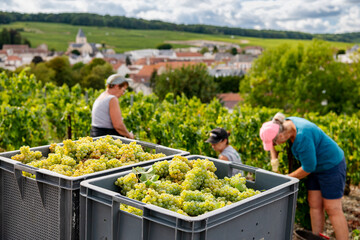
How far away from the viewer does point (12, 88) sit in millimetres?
10062

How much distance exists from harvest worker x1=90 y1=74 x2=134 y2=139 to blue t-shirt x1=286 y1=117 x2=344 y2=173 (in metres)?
2.09

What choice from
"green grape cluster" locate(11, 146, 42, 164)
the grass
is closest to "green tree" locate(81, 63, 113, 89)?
the grass

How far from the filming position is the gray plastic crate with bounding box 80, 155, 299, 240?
1930mm

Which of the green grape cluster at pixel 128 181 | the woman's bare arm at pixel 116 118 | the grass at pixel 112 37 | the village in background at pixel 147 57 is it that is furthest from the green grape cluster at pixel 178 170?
the grass at pixel 112 37

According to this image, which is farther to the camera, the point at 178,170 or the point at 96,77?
the point at 96,77

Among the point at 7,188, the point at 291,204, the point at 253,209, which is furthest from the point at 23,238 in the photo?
the point at 291,204

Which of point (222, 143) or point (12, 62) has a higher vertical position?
point (222, 143)

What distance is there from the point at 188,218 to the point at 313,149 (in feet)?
9.35

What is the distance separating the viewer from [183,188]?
2432 mm

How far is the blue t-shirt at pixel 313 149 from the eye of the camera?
14.0ft

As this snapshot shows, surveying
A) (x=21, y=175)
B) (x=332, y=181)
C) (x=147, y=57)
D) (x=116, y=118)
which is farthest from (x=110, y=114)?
(x=147, y=57)

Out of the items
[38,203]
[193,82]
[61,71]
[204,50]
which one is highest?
[38,203]

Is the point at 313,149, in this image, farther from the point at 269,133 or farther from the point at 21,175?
the point at 21,175

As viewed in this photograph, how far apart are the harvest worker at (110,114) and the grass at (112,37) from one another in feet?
392
